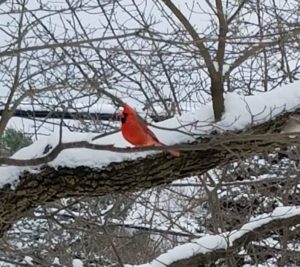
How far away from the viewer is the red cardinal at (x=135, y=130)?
2971mm

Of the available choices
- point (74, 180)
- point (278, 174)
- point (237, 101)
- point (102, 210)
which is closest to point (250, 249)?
point (278, 174)

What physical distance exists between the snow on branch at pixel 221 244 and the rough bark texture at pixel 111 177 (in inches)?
25.3

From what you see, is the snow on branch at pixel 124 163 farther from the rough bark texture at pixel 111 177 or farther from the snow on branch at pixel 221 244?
the snow on branch at pixel 221 244

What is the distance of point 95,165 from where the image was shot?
3.22 meters

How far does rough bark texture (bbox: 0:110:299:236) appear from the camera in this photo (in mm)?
3229

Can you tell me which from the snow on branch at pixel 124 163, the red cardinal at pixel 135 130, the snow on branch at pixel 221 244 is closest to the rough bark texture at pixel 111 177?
the snow on branch at pixel 124 163

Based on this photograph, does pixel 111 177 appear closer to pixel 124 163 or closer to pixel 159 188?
pixel 124 163

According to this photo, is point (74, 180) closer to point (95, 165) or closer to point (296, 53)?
point (95, 165)

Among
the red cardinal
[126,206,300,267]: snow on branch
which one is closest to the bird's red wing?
the red cardinal

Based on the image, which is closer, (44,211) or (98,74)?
(98,74)

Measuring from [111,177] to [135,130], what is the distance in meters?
0.35

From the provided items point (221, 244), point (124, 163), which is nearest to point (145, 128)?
point (124, 163)

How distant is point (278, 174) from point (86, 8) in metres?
2.22

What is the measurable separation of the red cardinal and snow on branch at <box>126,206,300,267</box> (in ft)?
3.30
